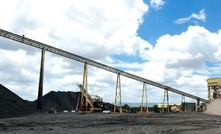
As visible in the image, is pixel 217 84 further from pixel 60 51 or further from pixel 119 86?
pixel 60 51

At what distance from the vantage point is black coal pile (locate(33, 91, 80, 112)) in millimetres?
85537

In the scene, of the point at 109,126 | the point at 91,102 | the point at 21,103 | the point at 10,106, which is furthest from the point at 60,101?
the point at 109,126

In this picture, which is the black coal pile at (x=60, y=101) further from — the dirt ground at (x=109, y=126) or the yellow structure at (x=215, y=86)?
the dirt ground at (x=109, y=126)

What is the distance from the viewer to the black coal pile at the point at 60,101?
85.5 m

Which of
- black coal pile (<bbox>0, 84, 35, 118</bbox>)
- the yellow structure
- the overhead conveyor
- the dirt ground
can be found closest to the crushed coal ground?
black coal pile (<bbox>0, 84, 35, 118</bbox>)

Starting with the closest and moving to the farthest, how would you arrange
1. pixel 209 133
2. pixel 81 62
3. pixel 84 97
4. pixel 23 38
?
1. pixel 209 133
2. pixel 23 38
3. pixel 81 62
4. pixel 84 97

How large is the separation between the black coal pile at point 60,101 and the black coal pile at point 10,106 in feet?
90.8

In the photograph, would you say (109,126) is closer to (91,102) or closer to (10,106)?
(10,106)

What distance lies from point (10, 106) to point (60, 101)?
1595 inches

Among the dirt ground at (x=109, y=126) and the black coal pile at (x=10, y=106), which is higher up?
the black coal pile at (x=10, y=106)

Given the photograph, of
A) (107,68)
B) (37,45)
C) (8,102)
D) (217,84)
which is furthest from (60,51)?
(217,84)

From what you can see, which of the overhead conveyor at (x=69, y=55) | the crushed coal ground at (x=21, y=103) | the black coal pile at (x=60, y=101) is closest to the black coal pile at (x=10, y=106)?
the crushed coal ground at (x=21, y=103)

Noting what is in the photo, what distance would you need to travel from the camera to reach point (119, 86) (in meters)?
73.8

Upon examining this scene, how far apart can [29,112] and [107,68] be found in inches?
960
